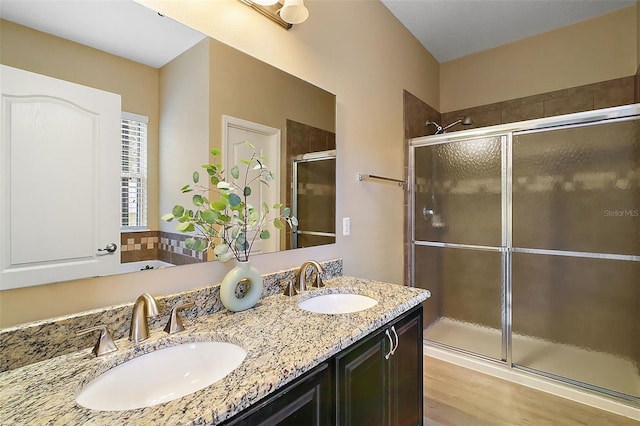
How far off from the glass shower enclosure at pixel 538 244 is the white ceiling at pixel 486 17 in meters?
0.94

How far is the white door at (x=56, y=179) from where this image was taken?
73 cm

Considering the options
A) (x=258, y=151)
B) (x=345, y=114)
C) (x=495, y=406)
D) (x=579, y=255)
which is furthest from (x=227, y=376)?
(x=579, y=255)

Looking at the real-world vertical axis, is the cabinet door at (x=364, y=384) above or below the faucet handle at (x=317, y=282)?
below

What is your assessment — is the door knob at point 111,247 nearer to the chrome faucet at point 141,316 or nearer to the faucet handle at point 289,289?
the chrome faucet at point 141,316

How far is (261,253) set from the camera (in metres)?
1.33

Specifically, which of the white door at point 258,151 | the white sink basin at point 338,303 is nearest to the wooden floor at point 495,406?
the white sink basin at point 338,303

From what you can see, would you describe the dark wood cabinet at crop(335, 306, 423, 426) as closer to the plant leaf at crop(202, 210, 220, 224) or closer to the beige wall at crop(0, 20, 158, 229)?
the plant leaf at crop(202, 210, 220, 224)

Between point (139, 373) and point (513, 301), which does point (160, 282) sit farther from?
point (513, 301)

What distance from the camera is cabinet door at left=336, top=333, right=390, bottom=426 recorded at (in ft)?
3.08

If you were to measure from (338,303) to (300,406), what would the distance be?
0.68 meters

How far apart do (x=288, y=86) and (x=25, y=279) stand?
1.24m

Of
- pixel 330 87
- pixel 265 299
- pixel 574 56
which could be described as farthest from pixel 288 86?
pixel 574 56

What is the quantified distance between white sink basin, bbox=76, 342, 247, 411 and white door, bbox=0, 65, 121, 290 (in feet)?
0.97

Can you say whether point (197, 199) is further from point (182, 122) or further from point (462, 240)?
point (462, 240)
